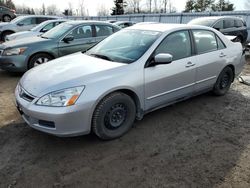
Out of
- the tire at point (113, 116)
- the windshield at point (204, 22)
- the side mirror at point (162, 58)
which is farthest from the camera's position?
the windshield at point (204, 22)

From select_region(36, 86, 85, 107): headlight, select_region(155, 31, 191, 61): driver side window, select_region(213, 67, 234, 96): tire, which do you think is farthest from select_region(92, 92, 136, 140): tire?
select_region(213, 67, 234, 96): tire

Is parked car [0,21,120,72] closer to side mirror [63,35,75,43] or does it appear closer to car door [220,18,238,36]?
side mirror [63,35,75,43]

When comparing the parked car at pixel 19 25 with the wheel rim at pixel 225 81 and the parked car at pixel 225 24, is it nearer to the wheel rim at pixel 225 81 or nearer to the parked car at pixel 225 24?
the parked car at pixel 225 24

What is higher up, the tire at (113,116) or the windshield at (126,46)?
the windshield at (126,46)

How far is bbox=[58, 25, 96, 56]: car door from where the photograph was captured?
6.62m

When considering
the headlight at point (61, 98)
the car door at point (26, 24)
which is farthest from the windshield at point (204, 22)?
the headlight at point (61, 98)

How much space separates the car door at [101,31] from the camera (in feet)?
23.9

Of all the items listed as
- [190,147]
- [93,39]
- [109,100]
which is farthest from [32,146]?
[93,39]

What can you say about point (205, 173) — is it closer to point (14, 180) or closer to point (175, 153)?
point (175, 153)

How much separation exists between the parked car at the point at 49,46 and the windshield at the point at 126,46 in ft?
8.87

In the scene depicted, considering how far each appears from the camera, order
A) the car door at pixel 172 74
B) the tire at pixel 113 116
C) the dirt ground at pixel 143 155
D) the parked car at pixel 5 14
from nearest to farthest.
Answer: the dirt ground at pixel 143 155
the tire at pixel 113 116
the car door at pixel 172 74
the parked car at pixel 5 14

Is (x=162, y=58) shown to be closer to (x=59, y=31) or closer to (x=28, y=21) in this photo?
(x=59, y=31)

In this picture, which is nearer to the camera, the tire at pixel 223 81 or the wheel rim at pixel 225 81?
the tire at pixel 223 81

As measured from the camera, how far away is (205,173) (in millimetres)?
2641
